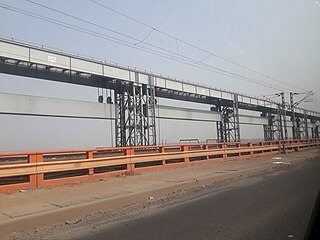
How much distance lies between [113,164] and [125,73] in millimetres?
29457

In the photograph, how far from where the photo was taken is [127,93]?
43.4 m

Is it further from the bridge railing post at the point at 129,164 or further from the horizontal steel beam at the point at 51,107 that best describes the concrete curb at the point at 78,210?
the horizontal steel beam at the point at 51,107

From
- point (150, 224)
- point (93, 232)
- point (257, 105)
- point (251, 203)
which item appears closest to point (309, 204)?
point (251, 203)

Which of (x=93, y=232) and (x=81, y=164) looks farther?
(x=81, y=164)

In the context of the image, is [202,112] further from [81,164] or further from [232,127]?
[81,164]

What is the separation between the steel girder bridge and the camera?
101 ft

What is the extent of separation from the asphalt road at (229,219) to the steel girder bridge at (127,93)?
2609 cm

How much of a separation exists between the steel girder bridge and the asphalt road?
26.1 m

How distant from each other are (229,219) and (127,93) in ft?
124

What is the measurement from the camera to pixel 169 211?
24.6 feet

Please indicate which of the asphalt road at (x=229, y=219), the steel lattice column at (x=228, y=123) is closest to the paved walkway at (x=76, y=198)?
the asphalt road at (x=229, y=219)

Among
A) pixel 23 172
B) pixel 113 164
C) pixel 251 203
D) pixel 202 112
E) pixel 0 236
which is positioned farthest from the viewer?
pixel 202 112

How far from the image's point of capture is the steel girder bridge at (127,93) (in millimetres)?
30734

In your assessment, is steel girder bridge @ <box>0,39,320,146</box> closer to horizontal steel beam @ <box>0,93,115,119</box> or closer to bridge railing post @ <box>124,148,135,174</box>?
horizontal steel beam @ <box>0,93,115,119</box>
